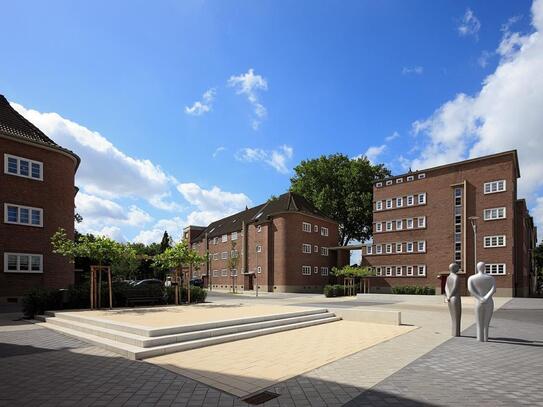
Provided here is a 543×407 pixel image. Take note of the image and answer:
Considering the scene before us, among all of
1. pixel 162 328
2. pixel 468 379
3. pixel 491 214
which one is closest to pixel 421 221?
pixel 491 214

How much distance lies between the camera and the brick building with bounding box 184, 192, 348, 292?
50719mm

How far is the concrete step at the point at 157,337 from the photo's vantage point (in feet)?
32.1

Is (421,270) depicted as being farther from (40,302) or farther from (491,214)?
(40,302)

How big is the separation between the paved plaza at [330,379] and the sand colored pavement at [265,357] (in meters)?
0.31

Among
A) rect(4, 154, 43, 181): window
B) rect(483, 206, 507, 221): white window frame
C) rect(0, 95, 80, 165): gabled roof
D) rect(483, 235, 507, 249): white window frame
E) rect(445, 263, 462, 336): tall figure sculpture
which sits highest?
rect(0, 95, 80, 165): gabled roof

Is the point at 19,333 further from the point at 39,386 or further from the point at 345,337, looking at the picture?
the point at 345,337

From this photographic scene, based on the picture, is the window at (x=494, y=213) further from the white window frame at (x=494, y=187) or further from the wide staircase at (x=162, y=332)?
the wide staircase at (x=162, y=332)

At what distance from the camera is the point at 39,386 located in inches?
261

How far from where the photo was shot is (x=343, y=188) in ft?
209

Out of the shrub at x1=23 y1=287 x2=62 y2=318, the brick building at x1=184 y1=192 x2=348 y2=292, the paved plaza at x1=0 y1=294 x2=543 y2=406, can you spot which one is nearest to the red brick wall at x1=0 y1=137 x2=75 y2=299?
the shrub at x1=23 y1=287 x2=62 y2=318

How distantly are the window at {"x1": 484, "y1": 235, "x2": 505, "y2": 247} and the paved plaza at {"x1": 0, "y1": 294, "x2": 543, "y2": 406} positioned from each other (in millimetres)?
33994

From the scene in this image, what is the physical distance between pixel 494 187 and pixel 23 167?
139ft

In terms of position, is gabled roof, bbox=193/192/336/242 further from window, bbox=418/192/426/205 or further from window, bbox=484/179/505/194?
window, bbox=484/179/505/194

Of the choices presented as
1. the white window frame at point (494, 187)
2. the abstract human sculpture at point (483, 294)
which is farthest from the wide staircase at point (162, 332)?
the white window frame at point (494, 187)
